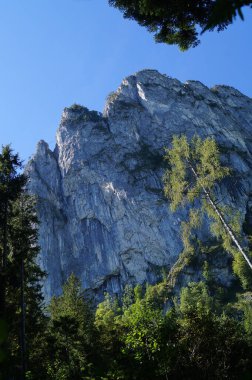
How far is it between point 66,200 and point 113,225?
19.1 metres

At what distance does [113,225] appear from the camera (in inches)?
4065

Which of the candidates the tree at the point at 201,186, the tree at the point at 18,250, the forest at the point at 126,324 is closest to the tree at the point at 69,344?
the forest at the point at 126,324

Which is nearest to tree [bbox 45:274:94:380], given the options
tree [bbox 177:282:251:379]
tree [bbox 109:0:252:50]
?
tree [bbox 177:282:251:379]

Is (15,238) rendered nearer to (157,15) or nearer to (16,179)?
(16,179)

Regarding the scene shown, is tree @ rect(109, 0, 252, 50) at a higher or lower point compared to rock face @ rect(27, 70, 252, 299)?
lower

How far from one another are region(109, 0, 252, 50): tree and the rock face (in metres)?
80.5

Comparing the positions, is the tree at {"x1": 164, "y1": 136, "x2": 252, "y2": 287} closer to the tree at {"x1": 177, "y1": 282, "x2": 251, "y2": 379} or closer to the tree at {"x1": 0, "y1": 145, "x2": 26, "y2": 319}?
the tree at {"x1": 177, "y1": 282, "x2": 251, "y2": 379}

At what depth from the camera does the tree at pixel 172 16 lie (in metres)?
8.71

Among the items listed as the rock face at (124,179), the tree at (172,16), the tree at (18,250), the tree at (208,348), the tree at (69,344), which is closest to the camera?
the tree at (172,16)

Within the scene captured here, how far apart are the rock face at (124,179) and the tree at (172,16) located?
264ft

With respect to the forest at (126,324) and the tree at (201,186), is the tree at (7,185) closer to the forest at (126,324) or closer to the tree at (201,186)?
the forest at (126,324)

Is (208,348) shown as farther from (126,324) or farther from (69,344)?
(69,344)

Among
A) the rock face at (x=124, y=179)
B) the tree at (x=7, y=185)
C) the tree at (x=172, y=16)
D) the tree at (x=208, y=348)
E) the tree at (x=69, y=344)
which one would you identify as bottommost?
the tree at (x=208, y=348)

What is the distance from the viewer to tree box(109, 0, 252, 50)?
8.71 metres
